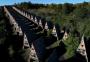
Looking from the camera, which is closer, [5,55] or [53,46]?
[5,55]

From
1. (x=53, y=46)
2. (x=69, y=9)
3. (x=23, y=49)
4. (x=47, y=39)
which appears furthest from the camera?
(x=69, y=9)

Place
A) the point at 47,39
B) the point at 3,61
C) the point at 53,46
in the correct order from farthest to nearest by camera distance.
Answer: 1. the point at 47,39
2. the point at 53,46
3. the point at 3,61

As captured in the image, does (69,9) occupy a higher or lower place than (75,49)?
lower

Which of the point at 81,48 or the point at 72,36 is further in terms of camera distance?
the point at 72,36

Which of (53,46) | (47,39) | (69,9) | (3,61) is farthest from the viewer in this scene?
(69,9)

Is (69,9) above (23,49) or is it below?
below

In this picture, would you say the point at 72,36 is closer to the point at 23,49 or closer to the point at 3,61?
the point at 23,49

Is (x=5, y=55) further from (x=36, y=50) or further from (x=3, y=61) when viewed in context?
(x=36, y=50)

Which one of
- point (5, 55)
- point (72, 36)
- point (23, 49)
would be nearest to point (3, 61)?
point (5, 55)

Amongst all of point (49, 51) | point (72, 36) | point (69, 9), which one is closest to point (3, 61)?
point (49, 51)
